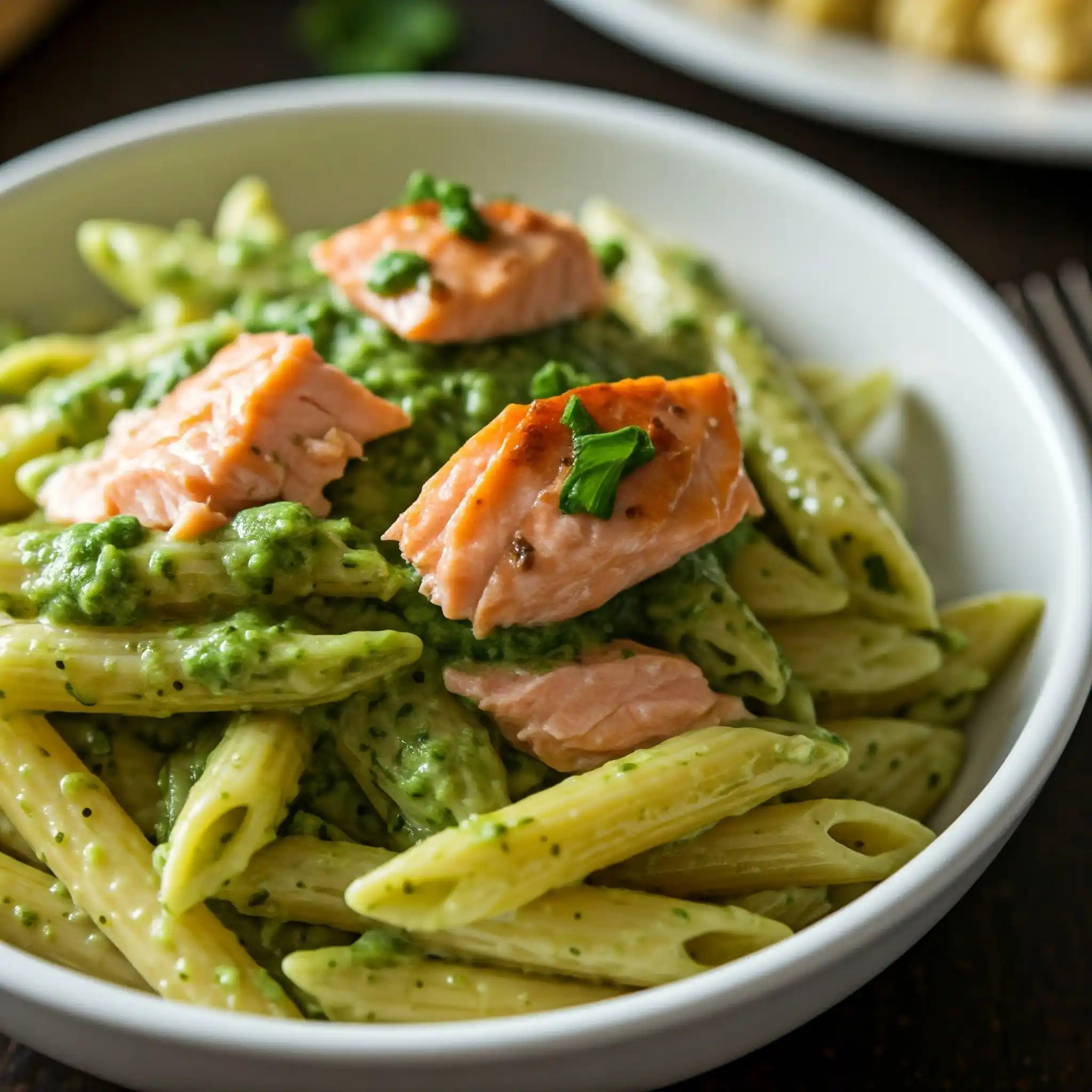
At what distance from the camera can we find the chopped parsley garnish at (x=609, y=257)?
2.59 meters

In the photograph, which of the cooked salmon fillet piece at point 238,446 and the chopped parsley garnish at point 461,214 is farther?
the chopped parsley garnish at point 461,214

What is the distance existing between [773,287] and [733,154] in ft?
1.02

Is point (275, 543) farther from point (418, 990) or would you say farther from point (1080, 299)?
point (1080, 299)

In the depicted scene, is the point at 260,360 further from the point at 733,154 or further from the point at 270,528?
the point at 733,154

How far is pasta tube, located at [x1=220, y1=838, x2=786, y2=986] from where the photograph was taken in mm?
1793

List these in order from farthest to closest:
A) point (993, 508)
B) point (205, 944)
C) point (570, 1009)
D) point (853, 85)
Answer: point (853, 85), point (993, 508), point (205, 944), point (570, 1009)

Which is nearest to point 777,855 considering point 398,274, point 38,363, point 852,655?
point 852,655

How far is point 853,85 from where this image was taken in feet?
11.7

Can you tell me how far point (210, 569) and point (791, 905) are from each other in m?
0.97

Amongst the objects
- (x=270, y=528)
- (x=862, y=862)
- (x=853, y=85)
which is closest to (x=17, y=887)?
(x=270, y=528)

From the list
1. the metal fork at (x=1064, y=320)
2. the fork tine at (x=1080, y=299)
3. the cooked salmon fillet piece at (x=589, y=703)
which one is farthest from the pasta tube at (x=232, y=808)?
the fork tine at (x=1080, y=299)

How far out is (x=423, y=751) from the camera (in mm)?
1891

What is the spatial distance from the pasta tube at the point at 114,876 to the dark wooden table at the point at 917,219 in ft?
1.19

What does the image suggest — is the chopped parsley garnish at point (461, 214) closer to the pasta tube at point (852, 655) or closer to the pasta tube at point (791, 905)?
the pasta tube at point (852, 655)
